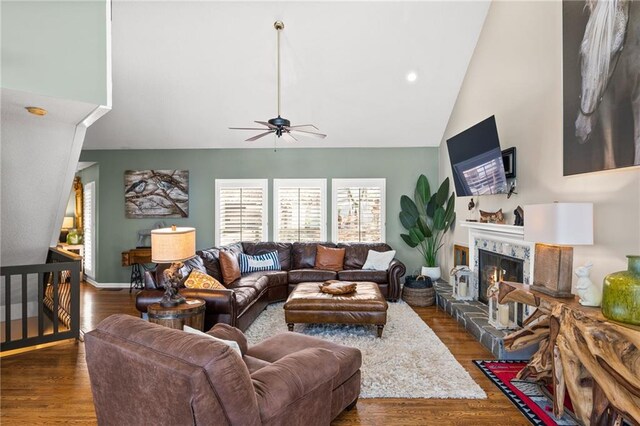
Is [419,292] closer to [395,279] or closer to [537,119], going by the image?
[395,279]

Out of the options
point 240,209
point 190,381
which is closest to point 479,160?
point 190,381

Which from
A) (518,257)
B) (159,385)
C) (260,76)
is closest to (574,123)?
(518,257)

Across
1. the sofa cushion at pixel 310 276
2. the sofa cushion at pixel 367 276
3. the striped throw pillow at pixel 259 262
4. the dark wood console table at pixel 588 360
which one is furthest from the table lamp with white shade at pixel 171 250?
the dark wood console table at pixel 588 360

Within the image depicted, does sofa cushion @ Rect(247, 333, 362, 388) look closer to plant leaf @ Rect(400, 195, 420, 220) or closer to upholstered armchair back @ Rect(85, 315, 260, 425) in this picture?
upholstered armchair back @ Rect(85, 315, 260, 425)

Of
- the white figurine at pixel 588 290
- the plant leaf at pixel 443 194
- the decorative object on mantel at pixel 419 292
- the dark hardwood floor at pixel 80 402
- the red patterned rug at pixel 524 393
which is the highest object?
the plant leaf at pixel 443 194

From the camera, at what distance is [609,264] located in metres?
2.61

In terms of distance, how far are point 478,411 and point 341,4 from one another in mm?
4728

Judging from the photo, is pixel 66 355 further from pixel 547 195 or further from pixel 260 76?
pixel 547 195

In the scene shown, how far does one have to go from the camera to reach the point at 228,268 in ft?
16.0

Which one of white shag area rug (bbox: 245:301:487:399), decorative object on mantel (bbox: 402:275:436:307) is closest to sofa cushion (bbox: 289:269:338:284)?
white shag area rug (bbox: 245:301:487:399)

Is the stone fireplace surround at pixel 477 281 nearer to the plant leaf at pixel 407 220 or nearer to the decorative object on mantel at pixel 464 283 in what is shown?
the decorative object on mantel at pixel 464 283

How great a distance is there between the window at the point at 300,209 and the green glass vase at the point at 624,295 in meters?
4.82

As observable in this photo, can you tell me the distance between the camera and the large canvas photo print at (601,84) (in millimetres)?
2287

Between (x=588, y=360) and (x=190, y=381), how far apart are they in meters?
2.22
